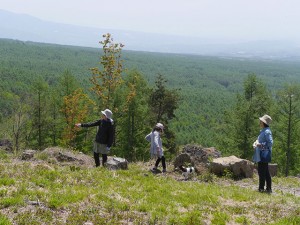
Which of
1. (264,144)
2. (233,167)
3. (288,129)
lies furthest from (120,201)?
(288,129)

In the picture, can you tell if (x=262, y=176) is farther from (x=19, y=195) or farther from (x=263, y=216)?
(x=19, y=195)

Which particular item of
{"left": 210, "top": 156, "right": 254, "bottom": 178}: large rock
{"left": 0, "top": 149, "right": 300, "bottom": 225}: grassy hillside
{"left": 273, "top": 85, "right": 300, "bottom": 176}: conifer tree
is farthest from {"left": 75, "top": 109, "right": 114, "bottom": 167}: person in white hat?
{"left": 273, "top": 85, "right": 300, "bottom": 176}: conifer tree

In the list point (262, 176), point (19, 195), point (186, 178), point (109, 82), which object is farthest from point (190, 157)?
point (109, 82)

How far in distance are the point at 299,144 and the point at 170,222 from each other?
1501 inches

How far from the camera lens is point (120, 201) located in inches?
364

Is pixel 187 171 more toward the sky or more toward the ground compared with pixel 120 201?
more toward the ground

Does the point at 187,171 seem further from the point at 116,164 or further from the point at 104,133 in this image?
the point at 104,133

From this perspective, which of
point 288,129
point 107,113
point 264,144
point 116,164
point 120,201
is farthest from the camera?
point 288,129

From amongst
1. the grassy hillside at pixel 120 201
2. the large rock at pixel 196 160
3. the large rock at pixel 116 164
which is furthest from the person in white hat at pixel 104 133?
the large rock at pixel 196 160

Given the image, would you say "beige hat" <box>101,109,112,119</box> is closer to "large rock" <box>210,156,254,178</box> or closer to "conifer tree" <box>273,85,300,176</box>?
"large rock" <box>210,156,254,178</box>

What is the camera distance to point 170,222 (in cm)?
822

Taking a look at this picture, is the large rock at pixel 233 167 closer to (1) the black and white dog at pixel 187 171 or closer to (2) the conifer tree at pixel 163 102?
(1) the black and white dog at pixel 187 171

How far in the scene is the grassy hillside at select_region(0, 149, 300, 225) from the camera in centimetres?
816

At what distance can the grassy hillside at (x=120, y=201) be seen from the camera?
816 cm
